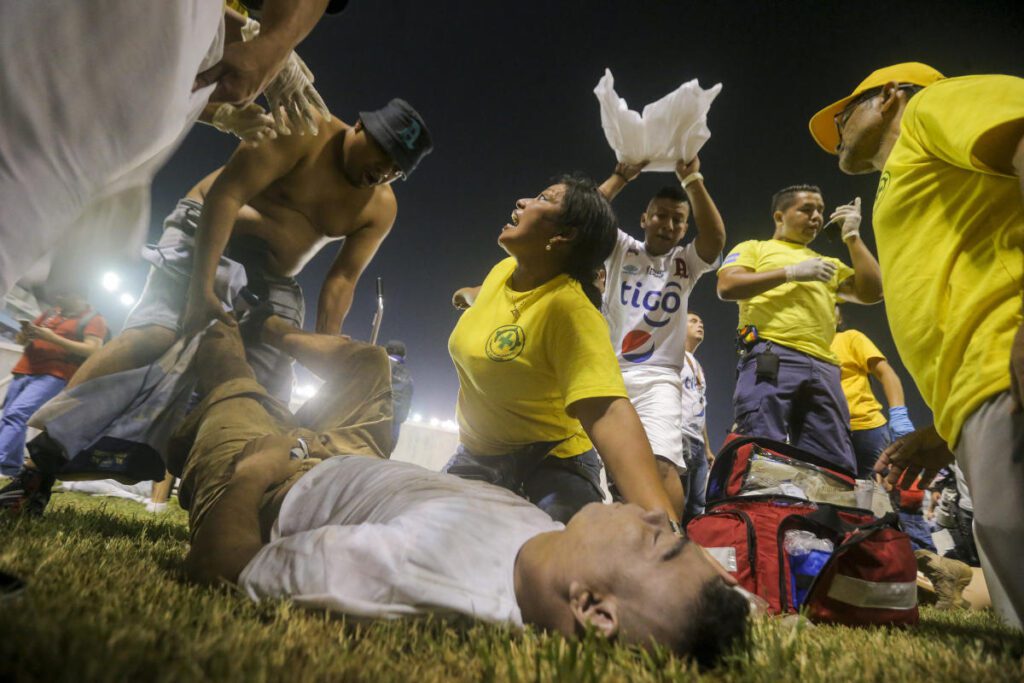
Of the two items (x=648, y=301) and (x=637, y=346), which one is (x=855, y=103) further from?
(x=637, y=346)

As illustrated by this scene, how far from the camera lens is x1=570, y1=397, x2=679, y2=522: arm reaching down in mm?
1554

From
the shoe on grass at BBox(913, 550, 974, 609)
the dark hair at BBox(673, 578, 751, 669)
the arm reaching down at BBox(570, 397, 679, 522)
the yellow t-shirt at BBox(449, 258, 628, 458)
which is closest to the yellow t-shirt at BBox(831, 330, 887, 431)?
the shoe on grass at BBox(913, 550, 974, 609)

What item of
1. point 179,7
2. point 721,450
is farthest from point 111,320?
point 721,450

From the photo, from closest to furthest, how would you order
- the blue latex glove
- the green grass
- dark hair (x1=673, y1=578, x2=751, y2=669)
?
1. the green grass
2. dark hair (x1=673, y1=578, x2=751, y2=669)
3. the blue latex glove

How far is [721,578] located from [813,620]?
1084 mm

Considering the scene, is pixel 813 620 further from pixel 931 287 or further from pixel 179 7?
pixel 179 7

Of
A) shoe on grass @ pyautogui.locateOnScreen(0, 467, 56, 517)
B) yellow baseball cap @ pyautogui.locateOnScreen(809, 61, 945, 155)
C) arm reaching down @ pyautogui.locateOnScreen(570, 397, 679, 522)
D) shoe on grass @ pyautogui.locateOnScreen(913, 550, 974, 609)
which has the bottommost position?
shoe on grass @ pyautogui.locateOnScreen(913, 550, 974, 609)

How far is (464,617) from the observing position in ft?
3.57

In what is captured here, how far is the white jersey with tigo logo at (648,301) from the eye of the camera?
3303 mm

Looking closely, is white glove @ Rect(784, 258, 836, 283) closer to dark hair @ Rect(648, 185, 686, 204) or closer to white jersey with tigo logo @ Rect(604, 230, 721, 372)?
white jersey with tigo logo @ Rect(604, 230, 721, 372)

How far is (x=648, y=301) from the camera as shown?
11.2 feet

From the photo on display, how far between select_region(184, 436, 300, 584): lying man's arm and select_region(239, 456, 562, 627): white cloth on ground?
0.10 m

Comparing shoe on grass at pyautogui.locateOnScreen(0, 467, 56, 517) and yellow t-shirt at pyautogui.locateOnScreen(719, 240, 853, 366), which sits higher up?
yellow t-shirt at pyautogui.locateOnScreen(719, 240, 853, 366)

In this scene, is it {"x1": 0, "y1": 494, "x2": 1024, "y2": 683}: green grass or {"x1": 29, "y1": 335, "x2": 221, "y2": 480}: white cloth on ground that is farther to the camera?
{"x1": 29, "y1": 335, "x2": 221, "y2": 480}: white cloth on ground
